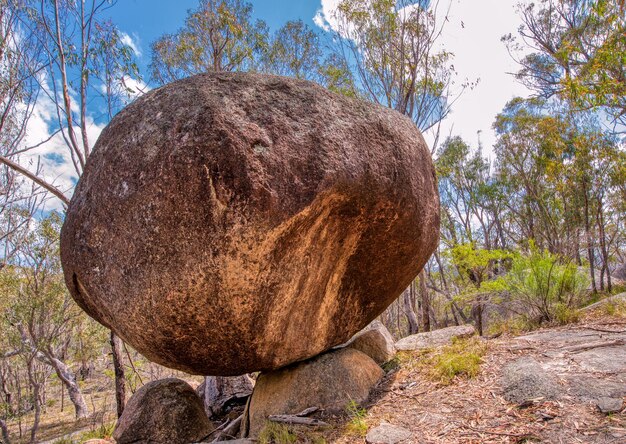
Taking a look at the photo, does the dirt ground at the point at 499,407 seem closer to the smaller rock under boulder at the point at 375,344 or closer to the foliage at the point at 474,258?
the smaller rock under boulder at the point at 375,344

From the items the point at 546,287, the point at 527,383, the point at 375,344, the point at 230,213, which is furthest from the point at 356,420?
the point at 546,287

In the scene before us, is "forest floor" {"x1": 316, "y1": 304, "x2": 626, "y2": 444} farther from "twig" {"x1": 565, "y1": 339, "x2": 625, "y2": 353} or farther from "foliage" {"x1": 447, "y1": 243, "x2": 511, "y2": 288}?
"foliage" {"x1": 447, "y1": 243, "x2": 511, "y2": 288}

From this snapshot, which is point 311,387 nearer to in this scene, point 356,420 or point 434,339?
point 356,420

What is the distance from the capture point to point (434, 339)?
243 inches

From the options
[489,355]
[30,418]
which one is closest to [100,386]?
[30,418]

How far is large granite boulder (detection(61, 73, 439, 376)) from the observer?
3.14m

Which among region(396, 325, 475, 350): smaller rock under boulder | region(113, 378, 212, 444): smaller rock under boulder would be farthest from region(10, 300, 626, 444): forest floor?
region(113, 378, 212, 444): smaller rock under boulder

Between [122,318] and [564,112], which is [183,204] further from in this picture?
[564,112]

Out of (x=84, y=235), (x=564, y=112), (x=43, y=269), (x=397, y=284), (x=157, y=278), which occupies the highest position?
(x=564, y=112)

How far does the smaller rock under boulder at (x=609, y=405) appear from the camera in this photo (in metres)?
2.93

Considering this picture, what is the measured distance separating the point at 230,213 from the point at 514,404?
2930 millimetres

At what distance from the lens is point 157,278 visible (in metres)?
3.22

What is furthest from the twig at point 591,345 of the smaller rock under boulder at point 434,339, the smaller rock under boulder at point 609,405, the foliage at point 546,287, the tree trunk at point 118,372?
the tree trunk at point 118,372

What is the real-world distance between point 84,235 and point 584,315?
7439 millimetres
